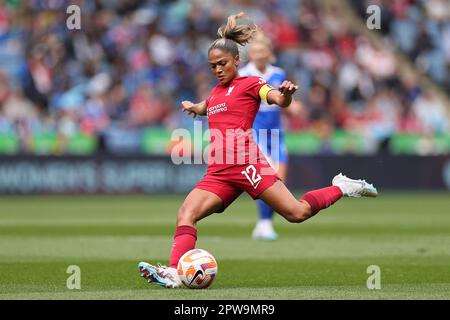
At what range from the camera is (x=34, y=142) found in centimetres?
2166

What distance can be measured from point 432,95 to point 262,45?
45.5 feet

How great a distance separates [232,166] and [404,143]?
50.7 feet

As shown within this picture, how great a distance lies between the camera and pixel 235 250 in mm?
12148

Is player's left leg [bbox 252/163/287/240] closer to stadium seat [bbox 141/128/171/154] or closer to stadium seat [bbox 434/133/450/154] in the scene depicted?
stadium seat [bbox 141/128/171/154]

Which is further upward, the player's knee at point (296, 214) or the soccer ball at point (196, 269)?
the player's knee at point (296, 214)

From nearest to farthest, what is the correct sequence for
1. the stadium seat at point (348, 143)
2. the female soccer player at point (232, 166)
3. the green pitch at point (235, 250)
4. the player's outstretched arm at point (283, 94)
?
the player's outstretched arm at point (283, 94) < the green pitch at point (235, 250) < the female soccer player at point (232, 166) < the stadium seat at point (348, 143)

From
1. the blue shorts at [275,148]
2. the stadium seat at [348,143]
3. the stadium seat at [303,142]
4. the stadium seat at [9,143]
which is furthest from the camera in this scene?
the stadium seat at [348,143]

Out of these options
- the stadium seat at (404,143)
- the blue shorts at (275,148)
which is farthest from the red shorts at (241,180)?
the stadium seat at (404,143)

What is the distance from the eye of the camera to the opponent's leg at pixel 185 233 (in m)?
8.44

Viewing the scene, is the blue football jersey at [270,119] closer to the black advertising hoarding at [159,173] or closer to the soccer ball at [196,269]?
the soccer ball at [196,269]

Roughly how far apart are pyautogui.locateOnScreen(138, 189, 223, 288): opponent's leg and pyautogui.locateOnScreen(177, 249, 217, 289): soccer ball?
116 mm

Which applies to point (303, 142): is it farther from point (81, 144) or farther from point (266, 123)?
point (266, 123)

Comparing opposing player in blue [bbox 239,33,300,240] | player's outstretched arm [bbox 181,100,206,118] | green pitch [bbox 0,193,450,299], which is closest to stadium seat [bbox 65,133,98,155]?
green pitch [bbox 0,193,450,299]

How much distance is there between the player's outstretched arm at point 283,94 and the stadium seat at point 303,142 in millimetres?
14354
